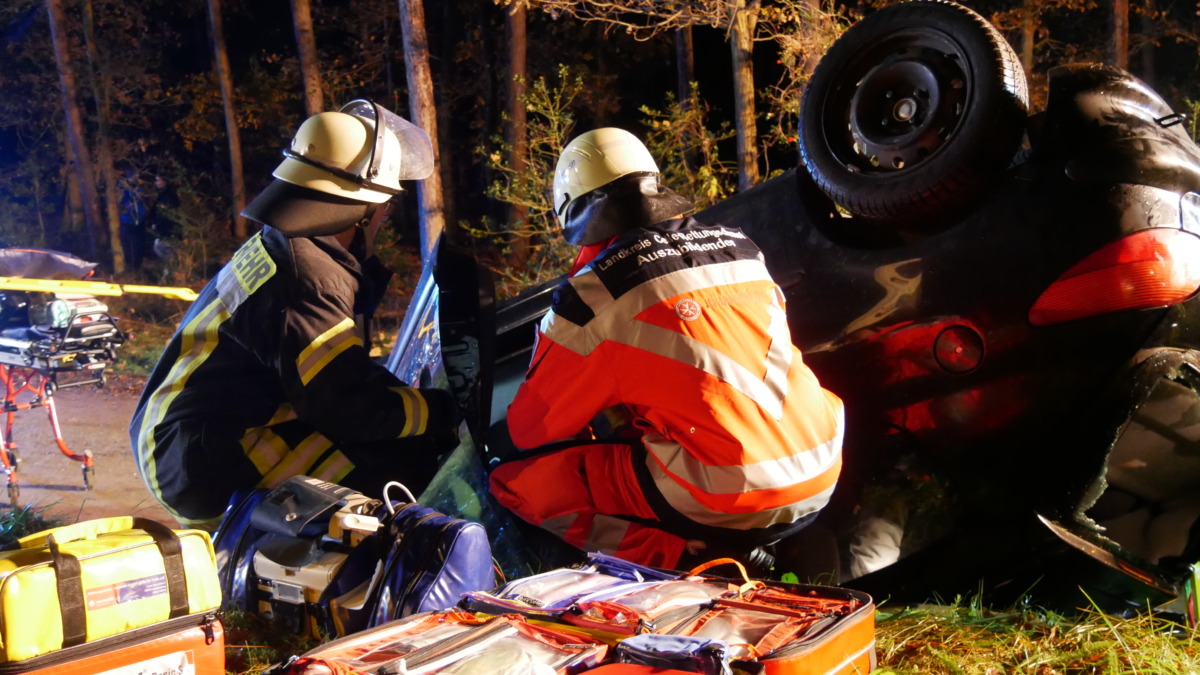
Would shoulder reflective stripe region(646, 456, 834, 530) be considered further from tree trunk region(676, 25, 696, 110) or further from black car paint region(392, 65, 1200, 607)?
tree trunk region(676, 25, 696, 110)

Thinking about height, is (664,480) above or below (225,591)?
above

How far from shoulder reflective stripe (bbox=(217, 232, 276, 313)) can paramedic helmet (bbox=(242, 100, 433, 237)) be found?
0.39 feet

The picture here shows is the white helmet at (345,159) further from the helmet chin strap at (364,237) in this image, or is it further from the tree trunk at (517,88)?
the tree trunk at (517,88)

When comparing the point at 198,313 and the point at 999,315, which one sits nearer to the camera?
the point at 999,315

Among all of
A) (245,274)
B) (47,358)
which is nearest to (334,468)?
(245,274)

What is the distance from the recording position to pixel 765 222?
3.51 metres

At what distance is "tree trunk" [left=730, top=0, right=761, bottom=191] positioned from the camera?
976 centimetres

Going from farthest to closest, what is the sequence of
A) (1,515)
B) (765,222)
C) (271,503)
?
(1,515), (765,222), (271,503)

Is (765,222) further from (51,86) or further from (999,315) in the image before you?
(51,86)

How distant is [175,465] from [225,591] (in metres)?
0.54

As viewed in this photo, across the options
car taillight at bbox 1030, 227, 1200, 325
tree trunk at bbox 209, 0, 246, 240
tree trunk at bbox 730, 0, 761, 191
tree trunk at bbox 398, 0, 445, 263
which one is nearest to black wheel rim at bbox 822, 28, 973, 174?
car taillight at bbox 1030, 227, 1200, 325

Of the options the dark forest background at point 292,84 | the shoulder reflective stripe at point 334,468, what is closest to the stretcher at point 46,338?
the shoulder reflective stripe at point 334,468

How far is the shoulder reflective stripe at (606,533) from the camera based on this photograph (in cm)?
301

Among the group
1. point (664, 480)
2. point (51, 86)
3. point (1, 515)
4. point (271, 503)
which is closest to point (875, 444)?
point (664, 480)
